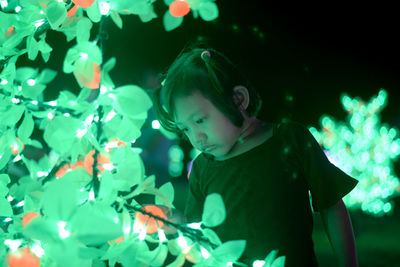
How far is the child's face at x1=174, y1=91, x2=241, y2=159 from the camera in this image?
0.74 meters

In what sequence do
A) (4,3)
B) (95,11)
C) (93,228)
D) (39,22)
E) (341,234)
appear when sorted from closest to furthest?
(93,228) < (95,11) < (39,22) < (4,3) < (341,234)

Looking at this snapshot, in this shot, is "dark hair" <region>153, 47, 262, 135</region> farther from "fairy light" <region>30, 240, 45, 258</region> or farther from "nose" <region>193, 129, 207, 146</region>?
"fairy light" <region>30, 240, 45, 258</region>

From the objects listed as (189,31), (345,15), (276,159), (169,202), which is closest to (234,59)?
(276,159)

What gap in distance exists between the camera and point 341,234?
2.63 ft

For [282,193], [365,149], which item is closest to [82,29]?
[282,193]

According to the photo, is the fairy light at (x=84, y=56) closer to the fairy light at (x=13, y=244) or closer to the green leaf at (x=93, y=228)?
the green leaf at (x=93, y=228)

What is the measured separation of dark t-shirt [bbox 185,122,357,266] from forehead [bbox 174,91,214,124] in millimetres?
207

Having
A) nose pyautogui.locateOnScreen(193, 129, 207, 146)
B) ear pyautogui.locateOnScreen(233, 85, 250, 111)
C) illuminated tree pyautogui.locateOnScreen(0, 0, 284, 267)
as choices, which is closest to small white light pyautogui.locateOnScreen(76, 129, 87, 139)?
illuminated tree pyautogui.locateOnScreen(0, 0, 284, 267)

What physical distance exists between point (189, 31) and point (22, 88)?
3.31 ft

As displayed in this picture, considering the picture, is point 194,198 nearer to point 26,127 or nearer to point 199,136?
point 199,136

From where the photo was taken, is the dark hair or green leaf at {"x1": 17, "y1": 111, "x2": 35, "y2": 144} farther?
the dark hair

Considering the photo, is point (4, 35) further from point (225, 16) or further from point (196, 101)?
point (225, 16)

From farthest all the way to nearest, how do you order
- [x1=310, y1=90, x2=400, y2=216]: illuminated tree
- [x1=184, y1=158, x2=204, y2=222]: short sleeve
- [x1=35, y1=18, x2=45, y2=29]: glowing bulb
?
[x1=310, y1=90, x2=400, y2=216]: illuminated tree
[x1=184, y1=158, x2=204, y2=222]: short sleeve
[x1=35, y1=18, x2=45, y2=29]: glowing bulb

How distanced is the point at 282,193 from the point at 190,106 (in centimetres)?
32
